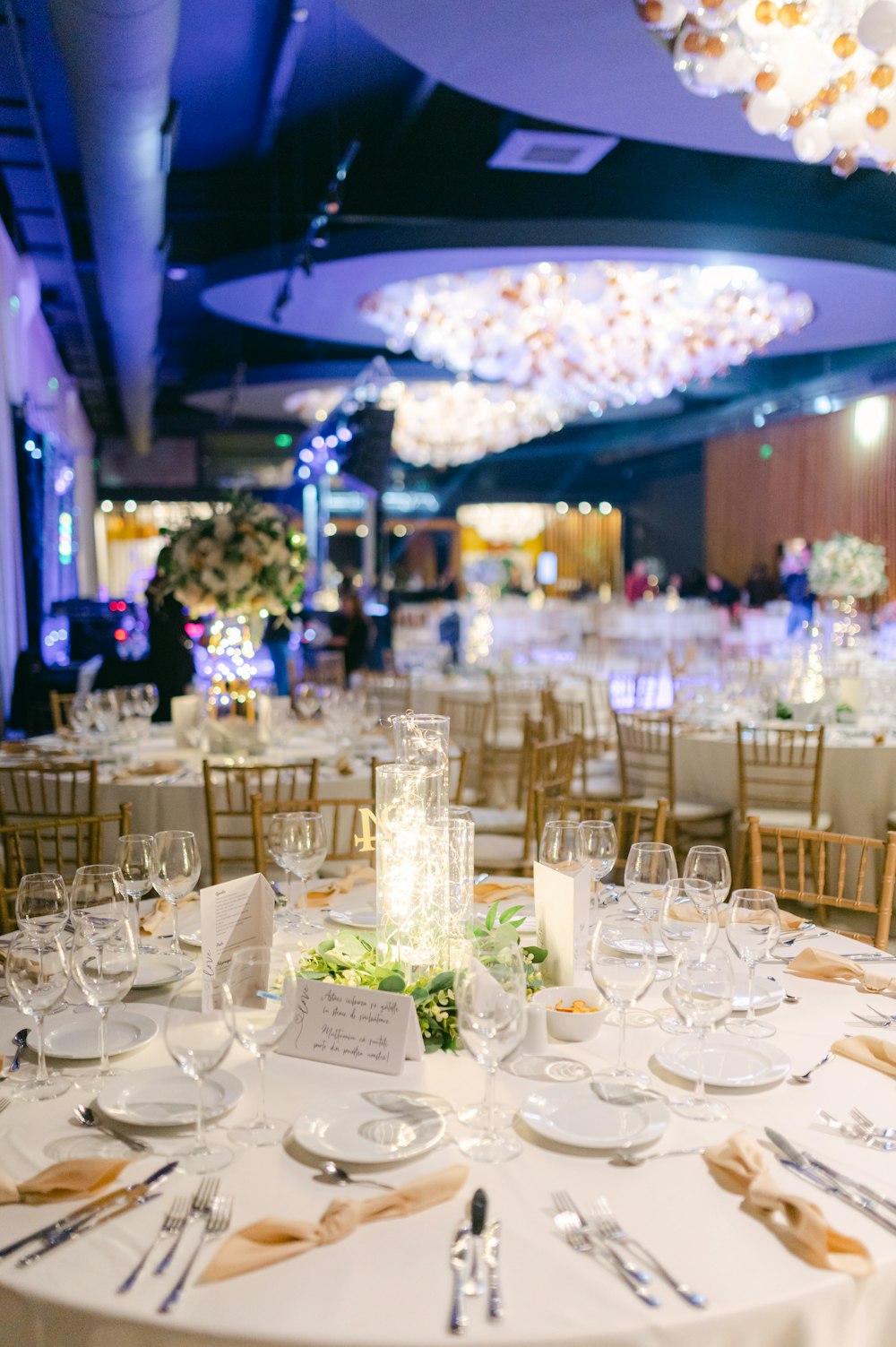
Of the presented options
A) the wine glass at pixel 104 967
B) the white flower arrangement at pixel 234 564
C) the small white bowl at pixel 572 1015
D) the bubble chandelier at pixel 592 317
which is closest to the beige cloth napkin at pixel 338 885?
the small white bowl at pixel 572 1015

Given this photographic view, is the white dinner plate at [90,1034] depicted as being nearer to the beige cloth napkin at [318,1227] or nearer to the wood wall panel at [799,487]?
the beige cloth napkin at [318,1227]

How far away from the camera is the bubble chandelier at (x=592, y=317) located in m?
9.53

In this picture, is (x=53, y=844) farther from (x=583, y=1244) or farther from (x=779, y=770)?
(x=583, y=1244)

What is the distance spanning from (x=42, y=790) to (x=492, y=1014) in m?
3.12

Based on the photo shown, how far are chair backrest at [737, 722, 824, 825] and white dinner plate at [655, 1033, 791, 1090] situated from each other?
11.2 ft

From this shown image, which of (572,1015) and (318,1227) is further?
(572,1015)

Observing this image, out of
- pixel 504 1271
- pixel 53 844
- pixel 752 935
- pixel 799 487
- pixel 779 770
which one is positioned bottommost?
pixel 53 844

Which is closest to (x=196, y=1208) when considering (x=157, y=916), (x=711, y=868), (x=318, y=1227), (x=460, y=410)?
(x=318, y=1227)

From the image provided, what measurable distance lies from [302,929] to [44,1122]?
0.81 metres

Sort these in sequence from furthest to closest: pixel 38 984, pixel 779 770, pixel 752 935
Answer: pixel 779 770 → pixel 752 935 → pixel 38 984

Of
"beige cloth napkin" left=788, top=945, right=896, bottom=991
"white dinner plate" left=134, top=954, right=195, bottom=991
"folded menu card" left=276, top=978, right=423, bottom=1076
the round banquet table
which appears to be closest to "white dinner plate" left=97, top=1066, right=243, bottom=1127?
the round banquet table

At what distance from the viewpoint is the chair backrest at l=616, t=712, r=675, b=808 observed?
18.6 ft

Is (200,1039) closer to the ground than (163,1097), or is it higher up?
higher up

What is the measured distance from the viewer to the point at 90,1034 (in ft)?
6.69
